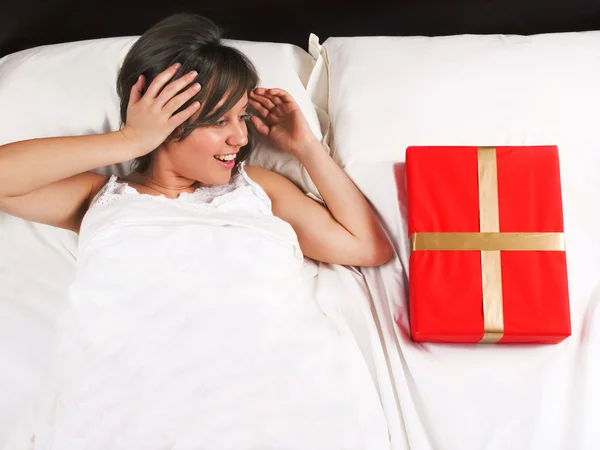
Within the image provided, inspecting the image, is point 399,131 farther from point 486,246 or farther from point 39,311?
point 39,311

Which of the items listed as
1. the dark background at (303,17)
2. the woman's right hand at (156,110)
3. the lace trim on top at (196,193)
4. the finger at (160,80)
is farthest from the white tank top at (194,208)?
the dark background at (303,17)

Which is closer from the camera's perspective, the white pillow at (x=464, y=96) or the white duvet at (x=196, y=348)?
the white duvet at (x=196, y=348)

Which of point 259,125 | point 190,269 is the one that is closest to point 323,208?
point 259,125

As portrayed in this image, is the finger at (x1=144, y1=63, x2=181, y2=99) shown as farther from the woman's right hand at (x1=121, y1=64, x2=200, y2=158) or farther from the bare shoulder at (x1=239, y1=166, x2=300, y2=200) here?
the bare shoulder at (x1=239, y1=166, x2=300, y2=200)

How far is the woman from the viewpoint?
41.2 inches

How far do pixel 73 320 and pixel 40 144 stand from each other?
34 centimetres

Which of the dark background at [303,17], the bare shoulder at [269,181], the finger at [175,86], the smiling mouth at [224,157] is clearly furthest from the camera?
the dark background at [303,17]

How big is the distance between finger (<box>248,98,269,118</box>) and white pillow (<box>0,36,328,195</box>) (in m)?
0.08

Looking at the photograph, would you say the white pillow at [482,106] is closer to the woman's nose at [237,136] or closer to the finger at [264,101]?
the finger at [264,101]

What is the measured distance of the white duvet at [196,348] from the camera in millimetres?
1033

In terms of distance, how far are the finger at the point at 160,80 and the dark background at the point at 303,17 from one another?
1.85 ft

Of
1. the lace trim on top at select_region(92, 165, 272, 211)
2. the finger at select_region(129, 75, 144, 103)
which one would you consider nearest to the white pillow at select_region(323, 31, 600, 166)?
the lace trim on top at select_region(92, 165, 272, 211)

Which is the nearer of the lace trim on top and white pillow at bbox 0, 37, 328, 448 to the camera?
the lace trim on top

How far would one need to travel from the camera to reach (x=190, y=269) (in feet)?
3.78
